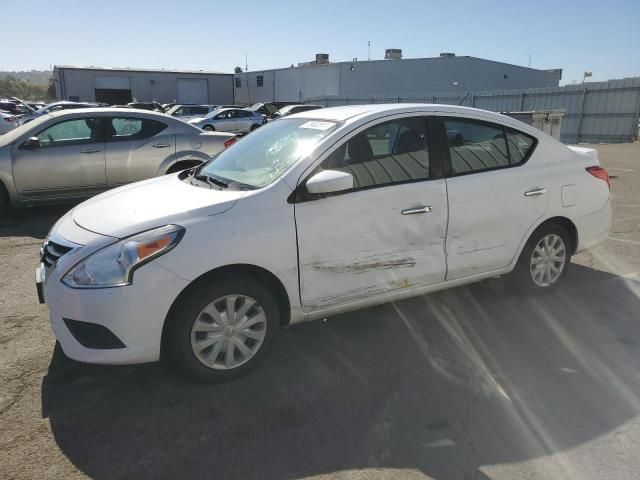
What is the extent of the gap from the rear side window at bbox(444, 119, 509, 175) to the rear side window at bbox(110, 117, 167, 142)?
5.24 metres

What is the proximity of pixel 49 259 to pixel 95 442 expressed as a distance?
1.19m

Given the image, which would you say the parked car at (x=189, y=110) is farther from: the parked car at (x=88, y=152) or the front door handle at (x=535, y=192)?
the front door handle at (x=535, y=192)

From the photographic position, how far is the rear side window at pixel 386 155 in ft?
11.4

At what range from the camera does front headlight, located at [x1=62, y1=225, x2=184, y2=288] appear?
2.82m

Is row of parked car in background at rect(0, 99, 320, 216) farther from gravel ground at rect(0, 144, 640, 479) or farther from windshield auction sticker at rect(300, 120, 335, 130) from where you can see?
windshield auction sticker at rect(300, 120, 335, 130)

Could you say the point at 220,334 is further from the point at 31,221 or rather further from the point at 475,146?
the point at 31,221

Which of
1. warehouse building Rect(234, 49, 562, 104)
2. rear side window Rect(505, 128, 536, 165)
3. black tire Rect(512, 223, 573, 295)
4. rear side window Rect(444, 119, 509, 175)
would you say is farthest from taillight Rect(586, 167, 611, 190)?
warehouse building Rect(234, 49, 562, 104)

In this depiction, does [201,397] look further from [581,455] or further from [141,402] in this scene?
[581,455]

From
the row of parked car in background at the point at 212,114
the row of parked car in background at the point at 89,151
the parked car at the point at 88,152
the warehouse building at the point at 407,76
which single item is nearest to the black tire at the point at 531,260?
the row of parked car in background at the point at 89,151

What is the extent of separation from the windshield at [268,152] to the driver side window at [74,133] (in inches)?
160

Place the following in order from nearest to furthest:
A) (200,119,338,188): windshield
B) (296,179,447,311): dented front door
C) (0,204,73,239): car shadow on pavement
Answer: (296,179,447,311): dented front door < (200,119,338,188): windshield < (0,204,73,239): car shadow on pavement

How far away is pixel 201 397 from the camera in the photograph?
3.07 metres

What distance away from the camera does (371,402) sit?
3027 mm

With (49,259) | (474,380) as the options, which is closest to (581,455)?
(474,380)
